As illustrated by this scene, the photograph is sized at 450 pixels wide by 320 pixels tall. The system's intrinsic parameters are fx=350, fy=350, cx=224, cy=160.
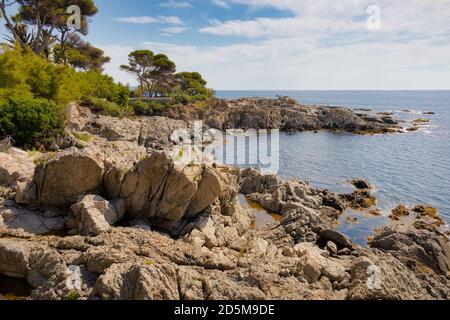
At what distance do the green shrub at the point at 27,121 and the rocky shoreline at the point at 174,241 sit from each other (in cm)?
183

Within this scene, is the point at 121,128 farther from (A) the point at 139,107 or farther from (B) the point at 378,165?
(B) the point at 378,165

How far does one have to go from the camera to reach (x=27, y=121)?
28.6 metres

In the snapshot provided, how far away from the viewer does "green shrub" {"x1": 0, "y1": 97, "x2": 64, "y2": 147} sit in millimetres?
28031

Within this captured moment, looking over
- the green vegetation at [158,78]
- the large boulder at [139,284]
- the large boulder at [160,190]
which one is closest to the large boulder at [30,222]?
the large boulder at [160,190]

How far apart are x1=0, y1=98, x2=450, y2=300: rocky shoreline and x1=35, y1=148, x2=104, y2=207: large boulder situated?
0.19 ft

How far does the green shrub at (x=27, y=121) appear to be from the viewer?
28.0 m

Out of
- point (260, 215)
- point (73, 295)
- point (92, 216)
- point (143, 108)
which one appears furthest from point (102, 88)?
point (73, 295)

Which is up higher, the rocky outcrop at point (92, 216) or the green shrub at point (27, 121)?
the green shrub at point (27, 121)

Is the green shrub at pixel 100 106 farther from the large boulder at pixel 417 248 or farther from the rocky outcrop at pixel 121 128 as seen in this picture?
the large boulder at pixel 417 248

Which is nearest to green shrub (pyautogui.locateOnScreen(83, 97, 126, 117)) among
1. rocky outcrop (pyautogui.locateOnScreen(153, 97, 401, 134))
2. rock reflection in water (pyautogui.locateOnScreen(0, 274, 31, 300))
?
rocky outcrop (pyautogui.locateOnScreen(153, 97, 401, 134))

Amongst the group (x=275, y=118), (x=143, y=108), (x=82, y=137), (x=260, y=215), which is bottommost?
(x=260, y=215)

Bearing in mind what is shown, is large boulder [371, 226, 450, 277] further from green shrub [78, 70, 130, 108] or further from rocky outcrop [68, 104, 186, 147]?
green shrub [78, 70, 130, 108]

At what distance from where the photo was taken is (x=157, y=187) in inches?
808

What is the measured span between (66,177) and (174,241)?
759 centimetres
